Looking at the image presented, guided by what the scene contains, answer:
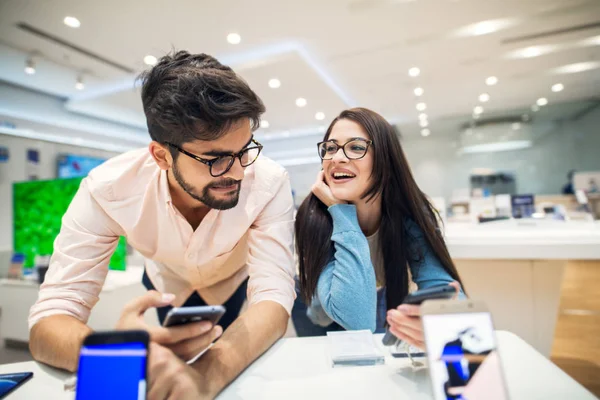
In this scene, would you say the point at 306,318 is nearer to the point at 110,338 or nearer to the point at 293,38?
the point at 110,338

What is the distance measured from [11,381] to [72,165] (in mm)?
6463

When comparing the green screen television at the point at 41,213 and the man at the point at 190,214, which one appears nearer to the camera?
the man at the point at 190,214

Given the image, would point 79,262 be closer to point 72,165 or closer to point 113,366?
point 113,366

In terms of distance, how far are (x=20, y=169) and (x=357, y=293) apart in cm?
639

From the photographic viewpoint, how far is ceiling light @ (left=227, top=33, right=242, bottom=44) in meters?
3.72

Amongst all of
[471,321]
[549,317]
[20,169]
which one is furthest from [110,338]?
[20,169]

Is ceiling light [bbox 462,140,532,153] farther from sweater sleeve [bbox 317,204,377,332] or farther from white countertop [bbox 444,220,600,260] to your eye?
sweater sleeve [bbox 317,204,377,332]

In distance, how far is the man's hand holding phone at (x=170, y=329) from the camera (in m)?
0.53

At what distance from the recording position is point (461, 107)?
6773 millimetres

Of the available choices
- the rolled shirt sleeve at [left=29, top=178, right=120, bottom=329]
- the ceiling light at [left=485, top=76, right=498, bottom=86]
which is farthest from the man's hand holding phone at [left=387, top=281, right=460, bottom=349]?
the ceiling light at [left=485, top=76, right=498, bottom=86]

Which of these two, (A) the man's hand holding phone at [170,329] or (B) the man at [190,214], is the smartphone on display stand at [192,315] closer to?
(A) the man's hand holding phone at [170,329]

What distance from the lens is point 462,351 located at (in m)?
0.49

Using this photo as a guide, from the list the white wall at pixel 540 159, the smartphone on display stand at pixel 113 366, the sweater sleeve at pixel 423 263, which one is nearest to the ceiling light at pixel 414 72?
the white wall at pixel 540 159

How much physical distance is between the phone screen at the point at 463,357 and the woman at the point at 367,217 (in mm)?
502
